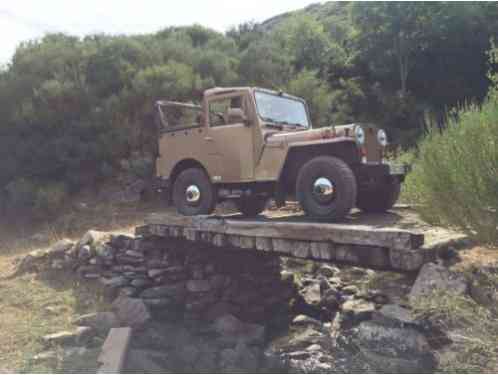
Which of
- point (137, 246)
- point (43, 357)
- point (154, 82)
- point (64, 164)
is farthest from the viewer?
point (154, 82)

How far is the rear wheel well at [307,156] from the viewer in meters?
6.14

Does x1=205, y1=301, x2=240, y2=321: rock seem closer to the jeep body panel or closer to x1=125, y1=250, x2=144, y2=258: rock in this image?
x1=125, y1=250, x2=144, y2=258: rock

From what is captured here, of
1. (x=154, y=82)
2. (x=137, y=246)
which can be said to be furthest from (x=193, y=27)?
(x=137, y=246)

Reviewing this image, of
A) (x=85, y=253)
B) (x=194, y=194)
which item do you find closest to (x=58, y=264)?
(x=85, y=253)

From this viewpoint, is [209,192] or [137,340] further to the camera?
[209,192]

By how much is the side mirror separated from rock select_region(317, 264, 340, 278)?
416 cm

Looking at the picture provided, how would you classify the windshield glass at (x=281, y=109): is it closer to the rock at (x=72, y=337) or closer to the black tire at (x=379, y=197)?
the black tire at (x=379, y=197)

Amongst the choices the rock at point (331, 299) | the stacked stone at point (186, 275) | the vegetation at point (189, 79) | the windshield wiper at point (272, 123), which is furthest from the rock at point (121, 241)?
the vegetation at point (189, 79)

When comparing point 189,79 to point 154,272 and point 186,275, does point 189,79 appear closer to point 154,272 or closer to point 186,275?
point 186,275

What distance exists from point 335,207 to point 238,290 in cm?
364

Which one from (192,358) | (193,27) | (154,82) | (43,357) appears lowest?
(192,358)

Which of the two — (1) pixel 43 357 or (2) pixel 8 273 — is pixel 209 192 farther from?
(2) pixel 8 273

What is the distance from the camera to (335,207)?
5.89m

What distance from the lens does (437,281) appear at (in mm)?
4883
